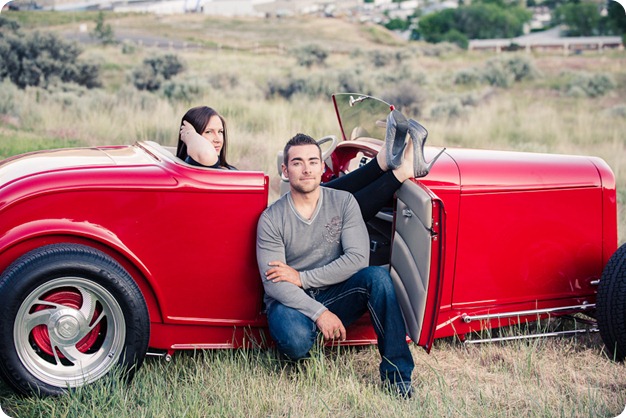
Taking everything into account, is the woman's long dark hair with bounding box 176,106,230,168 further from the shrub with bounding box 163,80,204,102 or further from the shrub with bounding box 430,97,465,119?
the shrub with bounding box 430,97,465,119

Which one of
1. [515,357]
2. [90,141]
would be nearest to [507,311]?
[515,357]

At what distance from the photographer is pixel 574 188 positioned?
178 inches

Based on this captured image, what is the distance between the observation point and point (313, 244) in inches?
159

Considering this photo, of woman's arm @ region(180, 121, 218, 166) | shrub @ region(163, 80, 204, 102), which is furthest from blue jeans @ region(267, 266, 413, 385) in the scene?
shrub @ region(163, 80, 204, 102)

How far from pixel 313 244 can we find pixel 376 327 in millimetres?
537

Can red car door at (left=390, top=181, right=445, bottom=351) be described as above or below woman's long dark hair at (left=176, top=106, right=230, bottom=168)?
below

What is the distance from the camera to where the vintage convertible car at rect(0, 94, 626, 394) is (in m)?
3.66

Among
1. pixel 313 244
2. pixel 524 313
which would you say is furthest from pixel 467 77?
pixel 313 244

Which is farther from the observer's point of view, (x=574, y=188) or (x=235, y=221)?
(x=574, y=188)

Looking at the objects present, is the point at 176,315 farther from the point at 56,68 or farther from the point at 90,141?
the point at 56,68

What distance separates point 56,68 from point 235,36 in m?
11.7

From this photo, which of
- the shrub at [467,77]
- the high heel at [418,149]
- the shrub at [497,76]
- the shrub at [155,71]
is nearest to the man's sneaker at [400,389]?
the high heel at [418,149]

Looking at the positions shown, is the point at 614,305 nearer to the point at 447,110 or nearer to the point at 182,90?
the point at 447,110

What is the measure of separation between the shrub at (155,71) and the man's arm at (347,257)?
1417 centimetres
